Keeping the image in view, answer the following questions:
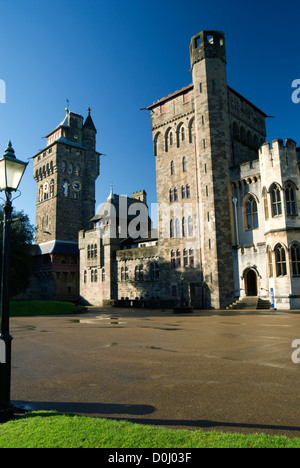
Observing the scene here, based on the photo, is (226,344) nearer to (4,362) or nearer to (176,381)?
(176,381)

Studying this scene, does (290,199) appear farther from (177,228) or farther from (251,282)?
(177,228)

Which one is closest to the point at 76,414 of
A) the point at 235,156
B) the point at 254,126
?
the point at 235,156

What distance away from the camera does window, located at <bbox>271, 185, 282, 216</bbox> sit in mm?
27656

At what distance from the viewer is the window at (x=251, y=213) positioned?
31.0 metres

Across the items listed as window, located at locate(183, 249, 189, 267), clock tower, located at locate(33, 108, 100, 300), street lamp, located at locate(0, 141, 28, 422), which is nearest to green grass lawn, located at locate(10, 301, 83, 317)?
window, located at locate(183, 249, 189, 267)

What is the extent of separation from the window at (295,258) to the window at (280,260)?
0.68 metres

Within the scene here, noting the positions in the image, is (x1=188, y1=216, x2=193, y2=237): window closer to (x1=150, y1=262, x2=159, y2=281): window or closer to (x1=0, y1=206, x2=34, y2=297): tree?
(x1=150, y1=262, x2=159, y2=281): window

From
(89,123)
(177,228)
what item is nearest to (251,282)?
(177,228)

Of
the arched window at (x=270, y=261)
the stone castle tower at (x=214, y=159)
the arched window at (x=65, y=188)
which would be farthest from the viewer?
the arched window at (x=65, y=188)

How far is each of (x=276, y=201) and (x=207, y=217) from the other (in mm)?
6971

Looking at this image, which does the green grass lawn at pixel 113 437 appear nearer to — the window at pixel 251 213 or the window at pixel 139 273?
the window at pixel 251 213

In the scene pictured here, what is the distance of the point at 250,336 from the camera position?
39.8 feet

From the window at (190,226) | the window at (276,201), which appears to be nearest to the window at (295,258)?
the window at (276,201)

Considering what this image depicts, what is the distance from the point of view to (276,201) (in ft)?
91.5
